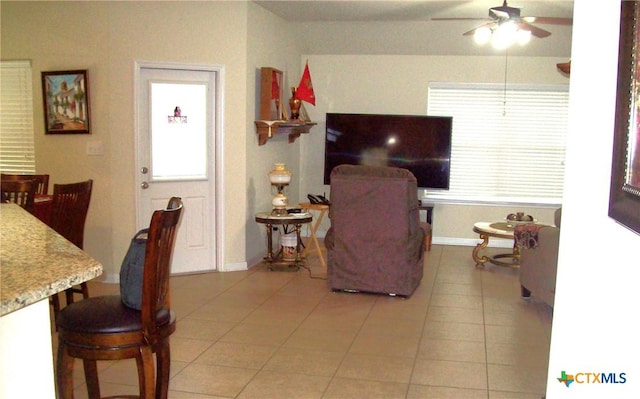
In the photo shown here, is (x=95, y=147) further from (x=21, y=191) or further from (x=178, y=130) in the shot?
(x=21, y=191)

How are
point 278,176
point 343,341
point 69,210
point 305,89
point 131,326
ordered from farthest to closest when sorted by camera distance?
point 305,89 → point 278,176 → point 343,341 → point 69,210 → point 131,326

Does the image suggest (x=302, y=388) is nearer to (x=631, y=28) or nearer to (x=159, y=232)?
(x=159, y=232)

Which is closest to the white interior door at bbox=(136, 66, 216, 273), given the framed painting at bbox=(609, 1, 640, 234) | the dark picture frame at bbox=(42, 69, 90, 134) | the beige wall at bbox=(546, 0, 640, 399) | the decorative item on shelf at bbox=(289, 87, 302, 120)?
the dark picture frame at bbox=(42, 69, 90, 134)

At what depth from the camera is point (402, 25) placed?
6816 mm

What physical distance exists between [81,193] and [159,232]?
5.71 ft

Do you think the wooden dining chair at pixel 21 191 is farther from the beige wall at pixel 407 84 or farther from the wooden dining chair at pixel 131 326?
the beige wall at pixel 407 84

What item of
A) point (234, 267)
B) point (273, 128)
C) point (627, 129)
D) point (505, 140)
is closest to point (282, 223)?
point (234, 267)

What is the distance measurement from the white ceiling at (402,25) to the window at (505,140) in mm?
493

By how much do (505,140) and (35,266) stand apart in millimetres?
6524

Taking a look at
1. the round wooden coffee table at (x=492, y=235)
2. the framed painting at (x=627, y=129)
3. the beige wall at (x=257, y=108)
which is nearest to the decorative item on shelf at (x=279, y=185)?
the beige wall at (x=257, y=108)

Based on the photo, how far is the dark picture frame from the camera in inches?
211

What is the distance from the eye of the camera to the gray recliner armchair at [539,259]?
176 inches

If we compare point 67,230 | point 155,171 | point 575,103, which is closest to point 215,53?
point 155,171

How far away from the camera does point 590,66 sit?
72.9 inches
